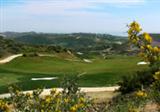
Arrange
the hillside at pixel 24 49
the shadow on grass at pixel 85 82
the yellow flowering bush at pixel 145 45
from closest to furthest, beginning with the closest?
the yellow flowering bush at pixel 145 45, the shadow on grass at pixel 85 82, the hillside at pixel 24 49

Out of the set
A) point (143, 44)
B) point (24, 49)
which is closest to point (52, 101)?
point (143, 44)

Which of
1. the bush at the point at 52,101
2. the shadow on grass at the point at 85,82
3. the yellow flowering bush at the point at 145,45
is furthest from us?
the shadow on grass at the point at 85,82

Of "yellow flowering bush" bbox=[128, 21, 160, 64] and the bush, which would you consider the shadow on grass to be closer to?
the bush

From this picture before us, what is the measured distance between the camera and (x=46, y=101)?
5.44m

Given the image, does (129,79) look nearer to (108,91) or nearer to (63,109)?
(108,91)

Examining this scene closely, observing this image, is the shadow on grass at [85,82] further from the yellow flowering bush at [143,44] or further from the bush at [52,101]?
the yellow flowering bush at [143,44]

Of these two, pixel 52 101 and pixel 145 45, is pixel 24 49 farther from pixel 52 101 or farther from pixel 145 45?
pixel 145 45

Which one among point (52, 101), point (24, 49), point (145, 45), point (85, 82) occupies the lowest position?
point (24, 49)

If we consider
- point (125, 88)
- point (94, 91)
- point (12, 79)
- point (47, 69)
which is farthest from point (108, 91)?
point (47, 69)

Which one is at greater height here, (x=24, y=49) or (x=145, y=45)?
(x=145, y=45)

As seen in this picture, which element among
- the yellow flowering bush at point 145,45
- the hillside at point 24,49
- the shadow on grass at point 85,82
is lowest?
the hillside at point 24,49

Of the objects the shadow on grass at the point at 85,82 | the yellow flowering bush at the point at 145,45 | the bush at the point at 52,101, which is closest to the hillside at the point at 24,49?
the shadow on grass at the point at 85,82

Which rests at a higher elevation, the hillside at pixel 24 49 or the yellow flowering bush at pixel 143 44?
the yellow flowering bush at pixel 143 44

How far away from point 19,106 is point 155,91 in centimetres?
172
